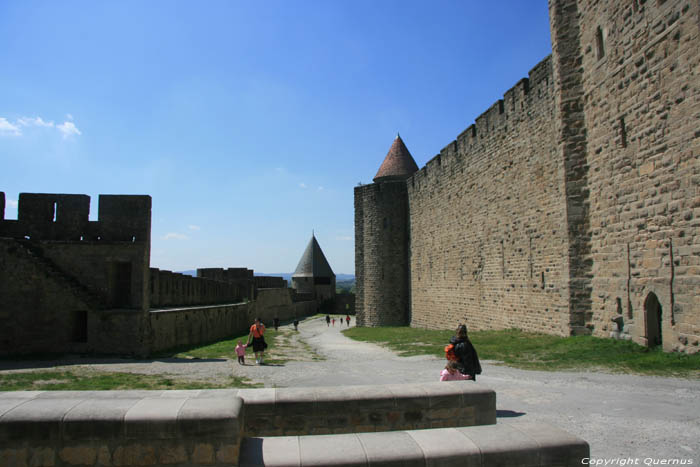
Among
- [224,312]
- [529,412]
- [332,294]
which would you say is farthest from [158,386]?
[332,294]

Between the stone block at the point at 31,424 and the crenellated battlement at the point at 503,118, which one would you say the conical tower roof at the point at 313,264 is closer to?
the crenellated battlement at the point at 503,118

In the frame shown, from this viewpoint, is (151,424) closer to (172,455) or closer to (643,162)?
(172,455)

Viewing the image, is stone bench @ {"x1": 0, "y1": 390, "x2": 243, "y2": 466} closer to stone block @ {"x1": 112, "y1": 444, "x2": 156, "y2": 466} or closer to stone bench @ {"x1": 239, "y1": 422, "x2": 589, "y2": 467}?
stone block @ {"x1": 112, "y1": 444, "x2": 156, "y2": 466}

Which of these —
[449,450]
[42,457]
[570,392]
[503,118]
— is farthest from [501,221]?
[42,457]

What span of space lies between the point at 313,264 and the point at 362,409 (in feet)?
189

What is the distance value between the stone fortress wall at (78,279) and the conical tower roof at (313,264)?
45813mm

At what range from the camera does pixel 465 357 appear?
21.7ft

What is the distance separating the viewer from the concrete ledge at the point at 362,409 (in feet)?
16.3

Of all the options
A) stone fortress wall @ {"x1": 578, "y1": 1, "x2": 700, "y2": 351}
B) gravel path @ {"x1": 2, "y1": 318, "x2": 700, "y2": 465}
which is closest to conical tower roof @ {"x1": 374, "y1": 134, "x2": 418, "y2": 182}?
stone fortress wall @ {"x1": 578, "y1": 1, "x2": 700, "y2": 351}

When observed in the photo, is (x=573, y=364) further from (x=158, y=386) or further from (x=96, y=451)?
(x=96, y=451)

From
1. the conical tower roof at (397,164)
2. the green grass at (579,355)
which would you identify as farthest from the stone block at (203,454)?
the conical tower roof at (397,164)

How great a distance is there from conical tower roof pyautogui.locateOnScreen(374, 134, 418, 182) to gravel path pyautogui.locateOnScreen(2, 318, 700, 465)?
26.4 m

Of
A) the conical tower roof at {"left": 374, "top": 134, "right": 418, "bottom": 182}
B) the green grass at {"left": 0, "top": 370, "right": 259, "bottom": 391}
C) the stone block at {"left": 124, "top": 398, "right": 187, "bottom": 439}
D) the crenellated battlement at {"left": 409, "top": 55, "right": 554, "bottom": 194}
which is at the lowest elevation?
the green grass at {"left": 0, "top": 370, "right": 259, "bottom": 391}

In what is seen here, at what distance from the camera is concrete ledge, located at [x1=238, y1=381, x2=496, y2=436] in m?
4.97
